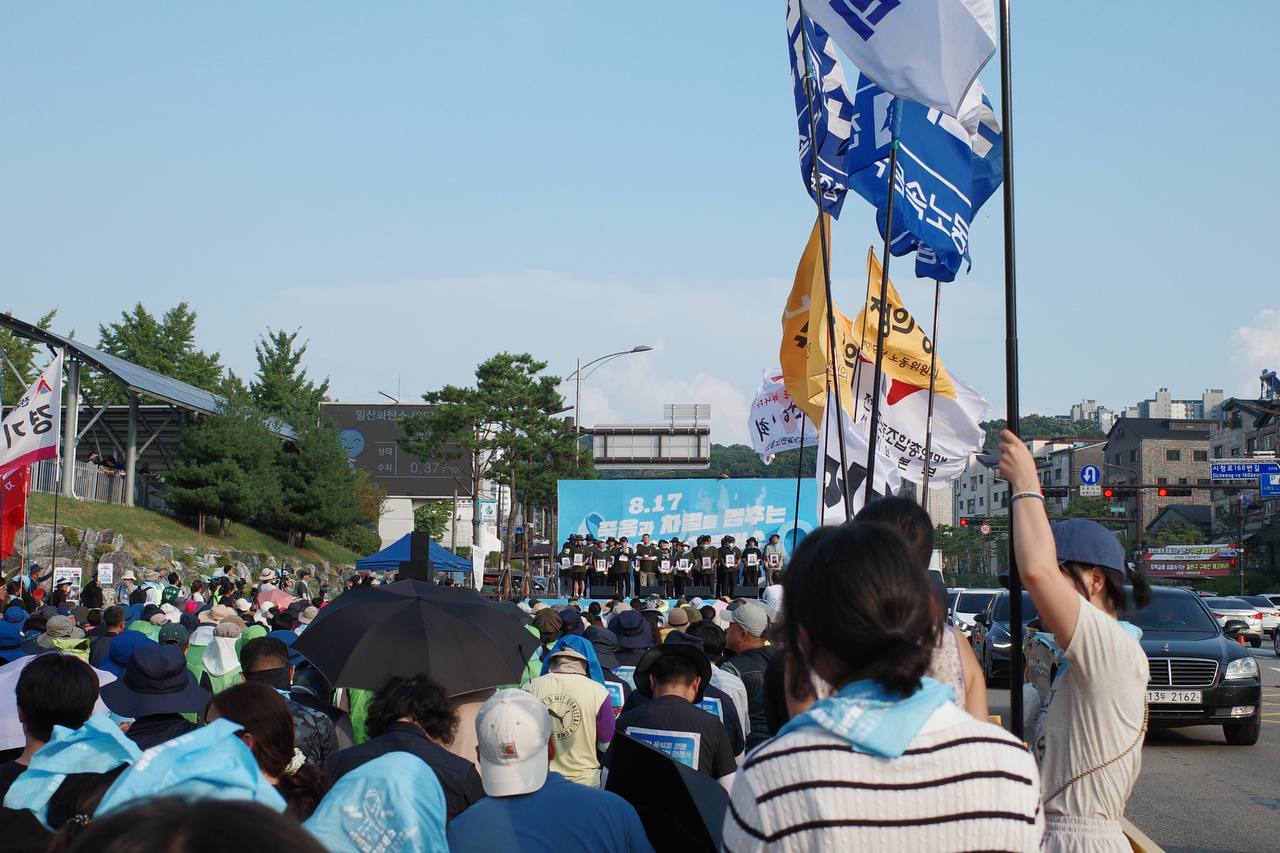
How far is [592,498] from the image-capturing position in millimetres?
42031

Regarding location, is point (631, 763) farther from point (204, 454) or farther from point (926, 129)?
point (204, 454)

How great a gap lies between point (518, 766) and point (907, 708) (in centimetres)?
169

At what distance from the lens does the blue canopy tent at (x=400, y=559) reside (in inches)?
1209

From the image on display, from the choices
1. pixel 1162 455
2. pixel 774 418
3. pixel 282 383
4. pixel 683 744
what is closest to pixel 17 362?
pixel 282 383

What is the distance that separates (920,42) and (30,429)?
1993 cm

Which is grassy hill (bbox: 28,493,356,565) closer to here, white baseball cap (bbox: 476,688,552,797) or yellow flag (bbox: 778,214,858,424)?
yellow flag (bbox: 778,214,858,424)

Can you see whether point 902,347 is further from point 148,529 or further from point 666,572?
point 148,529

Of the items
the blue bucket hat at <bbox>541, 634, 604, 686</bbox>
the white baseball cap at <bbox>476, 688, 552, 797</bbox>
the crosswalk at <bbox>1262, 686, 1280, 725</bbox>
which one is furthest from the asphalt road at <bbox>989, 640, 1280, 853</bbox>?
the white baseball cap at <bbox>476, 688, 552, 797</bbox>

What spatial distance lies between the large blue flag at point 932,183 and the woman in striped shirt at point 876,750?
8787 millimetres

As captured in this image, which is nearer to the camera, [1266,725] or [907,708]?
[907,708]

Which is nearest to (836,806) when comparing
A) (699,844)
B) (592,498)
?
(699,844)

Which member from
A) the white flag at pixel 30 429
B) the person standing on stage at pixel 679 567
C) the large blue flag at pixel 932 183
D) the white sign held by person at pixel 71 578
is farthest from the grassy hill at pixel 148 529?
the large blue flag at pixel 932 183

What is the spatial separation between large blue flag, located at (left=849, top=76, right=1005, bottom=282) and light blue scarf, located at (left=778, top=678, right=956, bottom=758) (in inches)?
349

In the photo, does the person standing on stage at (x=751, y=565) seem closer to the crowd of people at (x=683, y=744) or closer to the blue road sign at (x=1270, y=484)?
the crowd of people at (x=683, y=744)
